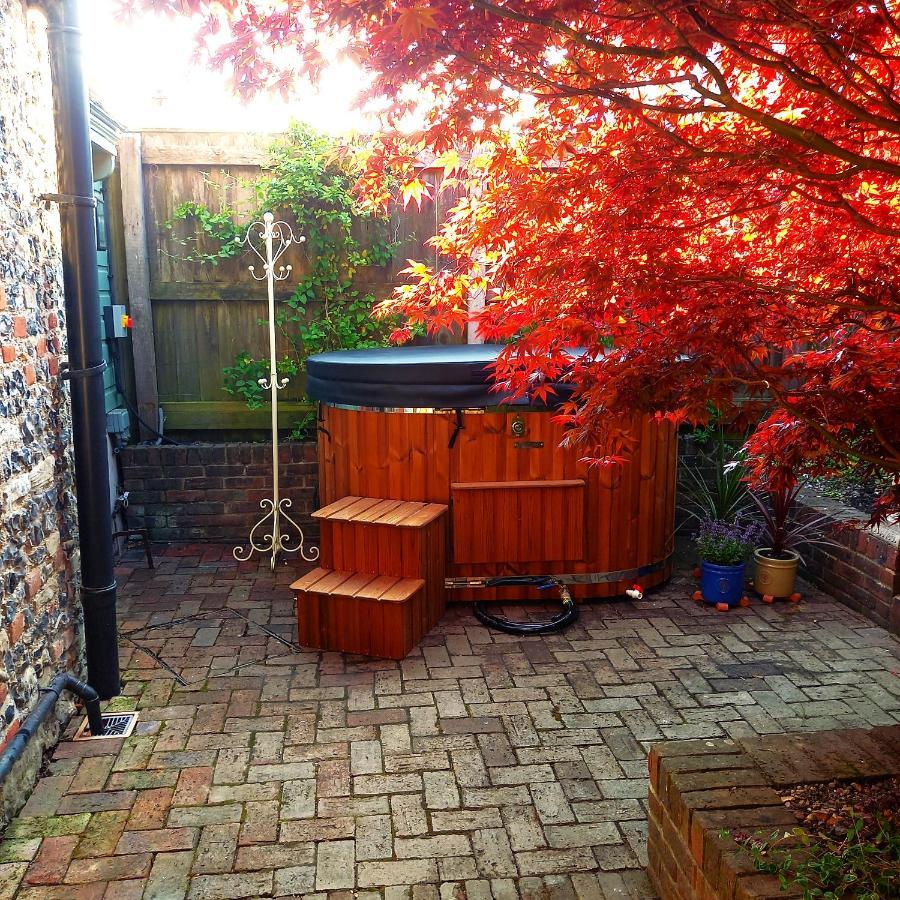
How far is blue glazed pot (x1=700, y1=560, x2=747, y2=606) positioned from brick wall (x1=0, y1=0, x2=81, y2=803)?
3.57 m

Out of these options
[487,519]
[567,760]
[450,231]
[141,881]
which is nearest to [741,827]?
[567,760]

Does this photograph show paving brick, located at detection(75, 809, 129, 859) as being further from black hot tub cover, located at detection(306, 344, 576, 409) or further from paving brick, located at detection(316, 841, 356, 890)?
black hot tub cover, located at detection(306, 344, 576, 409)

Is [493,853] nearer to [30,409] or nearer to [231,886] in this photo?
[231,886]

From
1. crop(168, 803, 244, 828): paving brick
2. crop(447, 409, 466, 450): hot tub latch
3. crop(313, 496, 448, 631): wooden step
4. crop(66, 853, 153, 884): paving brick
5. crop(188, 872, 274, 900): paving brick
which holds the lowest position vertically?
crop(188, 872, 274, 900): paving brick

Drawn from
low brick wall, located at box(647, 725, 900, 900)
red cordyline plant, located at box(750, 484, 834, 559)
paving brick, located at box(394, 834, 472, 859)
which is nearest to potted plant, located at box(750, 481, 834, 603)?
red cordyline plant, located at box(750, 484, 834, 559)

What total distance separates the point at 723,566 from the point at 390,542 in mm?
2069

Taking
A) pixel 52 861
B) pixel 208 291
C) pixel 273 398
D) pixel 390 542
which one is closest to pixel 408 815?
pixel 52 861

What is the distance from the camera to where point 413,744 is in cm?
356

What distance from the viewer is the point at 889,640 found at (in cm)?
462

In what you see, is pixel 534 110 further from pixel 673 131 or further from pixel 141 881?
pixel 141 881

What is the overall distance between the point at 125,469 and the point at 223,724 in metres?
3.07

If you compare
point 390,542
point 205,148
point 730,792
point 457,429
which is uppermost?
point 205,148

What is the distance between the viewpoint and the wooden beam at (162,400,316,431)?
6527mm

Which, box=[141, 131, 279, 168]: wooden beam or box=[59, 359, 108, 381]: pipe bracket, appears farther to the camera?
box=[141, 131, 279, 168]: wooden beam
